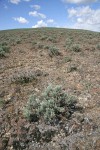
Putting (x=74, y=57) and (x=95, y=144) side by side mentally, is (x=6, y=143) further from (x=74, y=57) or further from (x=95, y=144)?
(x=74, y=57)

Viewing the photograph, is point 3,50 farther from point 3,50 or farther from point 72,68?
point 72,68

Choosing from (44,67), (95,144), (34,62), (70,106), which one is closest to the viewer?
(95,144)

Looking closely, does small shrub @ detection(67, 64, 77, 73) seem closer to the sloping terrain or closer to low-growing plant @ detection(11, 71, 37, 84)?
the sloping terrain

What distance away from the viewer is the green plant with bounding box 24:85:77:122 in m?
6.22

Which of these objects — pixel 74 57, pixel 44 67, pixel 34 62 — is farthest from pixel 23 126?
pixel 74 57

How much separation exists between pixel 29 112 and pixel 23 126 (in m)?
0.48

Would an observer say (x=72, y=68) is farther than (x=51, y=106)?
Yes

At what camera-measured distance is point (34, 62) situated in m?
12.3

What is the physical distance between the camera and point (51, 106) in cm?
646

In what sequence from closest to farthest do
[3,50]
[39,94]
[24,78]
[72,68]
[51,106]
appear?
[51,106] < [39,94] < [24,78] < [72,68] < [3,50]

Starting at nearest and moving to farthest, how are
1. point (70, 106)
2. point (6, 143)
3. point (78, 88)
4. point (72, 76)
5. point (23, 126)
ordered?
point (6, 143), point (23, 126), point (70, 106), point (78, 88), point (72, 76)

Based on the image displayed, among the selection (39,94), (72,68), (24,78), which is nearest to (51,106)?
(39,94)

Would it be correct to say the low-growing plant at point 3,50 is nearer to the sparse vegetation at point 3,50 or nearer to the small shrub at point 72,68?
the sparse vegetation at point 3,50

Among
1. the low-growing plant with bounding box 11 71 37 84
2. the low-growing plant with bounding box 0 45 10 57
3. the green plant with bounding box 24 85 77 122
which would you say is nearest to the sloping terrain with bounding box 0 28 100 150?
the low-growing plant with bounding box 11 71 37 84
